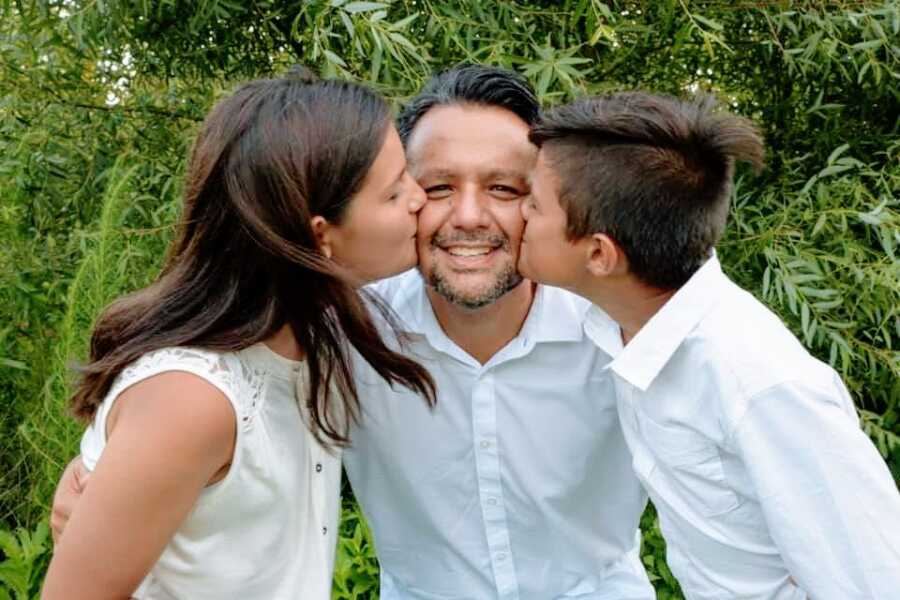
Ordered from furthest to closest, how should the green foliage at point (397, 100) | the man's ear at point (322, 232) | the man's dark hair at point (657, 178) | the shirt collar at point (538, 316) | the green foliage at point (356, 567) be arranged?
the green foliage at point (356, 567)
the green foliage at point (397, 100)
the shirt collar at point (538, 316)
the man's dark hair at point (657, 178)
the man's ear at point (322, 232)

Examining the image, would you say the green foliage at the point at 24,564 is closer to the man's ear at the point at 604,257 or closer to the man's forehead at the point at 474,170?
the man's forehead at the point at 474,170

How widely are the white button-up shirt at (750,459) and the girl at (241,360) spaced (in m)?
0.53

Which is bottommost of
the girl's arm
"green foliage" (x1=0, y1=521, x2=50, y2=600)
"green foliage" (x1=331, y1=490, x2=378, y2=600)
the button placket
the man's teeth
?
"green foliage" (x1=331, y1=490, x2=378, y2=600)

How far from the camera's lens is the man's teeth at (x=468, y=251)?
214cm

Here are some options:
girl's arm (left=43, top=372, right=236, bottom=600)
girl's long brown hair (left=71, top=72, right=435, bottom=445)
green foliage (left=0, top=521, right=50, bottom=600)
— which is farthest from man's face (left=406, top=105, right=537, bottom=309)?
green foliage (left=0, top=521, right=50, bottom=600)

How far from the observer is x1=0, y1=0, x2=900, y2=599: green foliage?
2.91 metres

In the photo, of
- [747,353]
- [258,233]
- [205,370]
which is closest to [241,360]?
[205,370]

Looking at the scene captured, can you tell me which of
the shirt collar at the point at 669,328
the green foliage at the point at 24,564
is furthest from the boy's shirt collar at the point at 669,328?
the green foliage at the point at 24,564

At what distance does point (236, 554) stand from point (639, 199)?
94 cm

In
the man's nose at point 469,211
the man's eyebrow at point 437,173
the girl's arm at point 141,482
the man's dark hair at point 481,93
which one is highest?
the man's dark hair at point 481,93

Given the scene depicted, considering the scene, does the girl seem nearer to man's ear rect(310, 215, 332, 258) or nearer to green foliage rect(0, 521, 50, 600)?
man's ear rect(310, 215, 332, 258)

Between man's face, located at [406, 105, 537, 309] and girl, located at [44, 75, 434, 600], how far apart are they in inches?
8.4

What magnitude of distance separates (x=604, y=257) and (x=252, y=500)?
0.77 metres

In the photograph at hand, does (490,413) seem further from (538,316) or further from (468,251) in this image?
(468,251)
